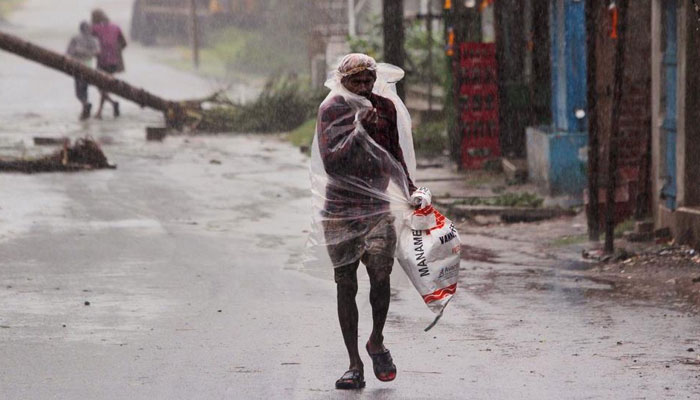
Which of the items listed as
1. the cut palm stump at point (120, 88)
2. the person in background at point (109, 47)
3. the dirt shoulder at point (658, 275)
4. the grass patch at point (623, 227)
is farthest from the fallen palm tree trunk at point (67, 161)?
the dirt shoulder at point (658, 275)

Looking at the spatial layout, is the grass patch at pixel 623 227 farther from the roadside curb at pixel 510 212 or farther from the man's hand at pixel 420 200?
the man's hand at pixel 420 200

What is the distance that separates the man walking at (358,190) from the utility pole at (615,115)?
4.60 m

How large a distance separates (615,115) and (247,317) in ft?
12.8

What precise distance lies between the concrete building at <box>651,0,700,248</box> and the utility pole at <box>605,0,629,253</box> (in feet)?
1.93

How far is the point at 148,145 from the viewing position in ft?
71.1

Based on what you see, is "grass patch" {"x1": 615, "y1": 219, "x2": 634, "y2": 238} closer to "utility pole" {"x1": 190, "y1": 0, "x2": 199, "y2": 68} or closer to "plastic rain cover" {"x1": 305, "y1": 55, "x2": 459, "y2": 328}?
"plastic rain cover" {"x1": 305, "y1": 55, "x2": 459, "y2": 328}

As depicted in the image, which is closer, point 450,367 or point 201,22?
point 450,367

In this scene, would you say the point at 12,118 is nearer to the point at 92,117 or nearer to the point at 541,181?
the point at 92,117

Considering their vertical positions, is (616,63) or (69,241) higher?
(616,63)

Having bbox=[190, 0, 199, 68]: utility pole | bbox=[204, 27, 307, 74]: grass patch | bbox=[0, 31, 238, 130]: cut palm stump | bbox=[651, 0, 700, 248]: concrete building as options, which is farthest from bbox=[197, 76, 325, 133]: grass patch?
bbox=[190, 0, 199, 68]: utility pole

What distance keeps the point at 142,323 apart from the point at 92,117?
696 inches

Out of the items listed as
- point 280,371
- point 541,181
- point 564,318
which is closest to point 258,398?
point 280,371

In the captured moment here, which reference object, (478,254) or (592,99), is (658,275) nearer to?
(592,99)

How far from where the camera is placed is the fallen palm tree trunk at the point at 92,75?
71.7ft
